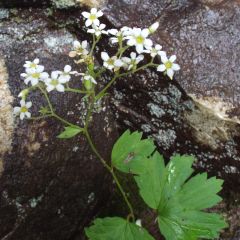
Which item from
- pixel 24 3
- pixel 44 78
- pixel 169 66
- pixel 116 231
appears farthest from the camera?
pixel 24 3

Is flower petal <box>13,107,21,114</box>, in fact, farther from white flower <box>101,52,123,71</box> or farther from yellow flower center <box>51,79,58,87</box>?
white flower <box>101,52,123,71</box>

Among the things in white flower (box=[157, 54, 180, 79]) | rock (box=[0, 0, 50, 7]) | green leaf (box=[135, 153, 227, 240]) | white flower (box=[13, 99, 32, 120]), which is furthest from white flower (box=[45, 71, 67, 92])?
rock (box=[0, 0, 50, 7])

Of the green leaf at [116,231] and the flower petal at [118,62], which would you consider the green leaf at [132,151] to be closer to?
the green leaf at [116,231]

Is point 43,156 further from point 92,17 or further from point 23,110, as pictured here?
point 92,17

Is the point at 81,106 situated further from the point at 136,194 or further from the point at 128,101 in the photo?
the point at 136,194

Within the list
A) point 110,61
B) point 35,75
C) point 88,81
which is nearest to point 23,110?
point 35,75

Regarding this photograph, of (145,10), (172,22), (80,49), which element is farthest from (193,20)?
(80,49)
